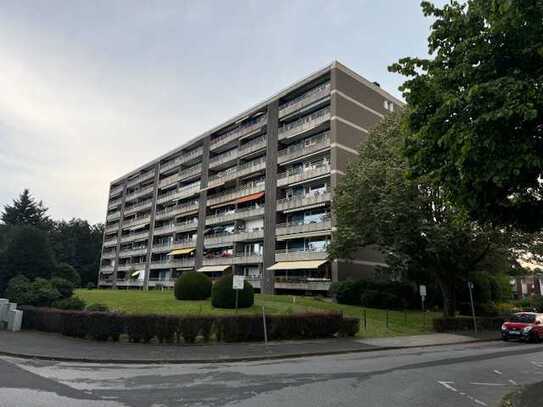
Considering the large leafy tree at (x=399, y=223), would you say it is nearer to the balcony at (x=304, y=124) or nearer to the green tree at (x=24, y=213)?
the balcony at (x=304, y=124)

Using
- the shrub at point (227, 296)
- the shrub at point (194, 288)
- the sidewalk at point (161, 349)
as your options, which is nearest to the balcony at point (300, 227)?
the shrub at point (194, 288)

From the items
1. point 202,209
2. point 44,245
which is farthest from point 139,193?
point 44,245

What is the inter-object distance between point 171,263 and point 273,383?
55.0m

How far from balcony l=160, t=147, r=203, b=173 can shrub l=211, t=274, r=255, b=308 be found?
40715mm

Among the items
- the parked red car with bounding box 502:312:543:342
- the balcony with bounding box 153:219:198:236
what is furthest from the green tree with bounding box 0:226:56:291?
the balcony with bounding box 153:219:198:236

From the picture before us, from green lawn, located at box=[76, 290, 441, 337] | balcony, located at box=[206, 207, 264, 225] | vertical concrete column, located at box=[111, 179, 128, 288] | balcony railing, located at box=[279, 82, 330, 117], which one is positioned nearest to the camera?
green lawn, located at box=[76, 290, 441, 337]

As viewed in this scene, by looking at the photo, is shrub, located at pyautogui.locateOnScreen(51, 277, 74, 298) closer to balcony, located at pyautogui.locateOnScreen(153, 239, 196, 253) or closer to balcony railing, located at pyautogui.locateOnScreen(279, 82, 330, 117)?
balcony railing, located at pyautogui.locateOnScreen(279, 82, 330, 117)

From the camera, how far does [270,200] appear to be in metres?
46.3

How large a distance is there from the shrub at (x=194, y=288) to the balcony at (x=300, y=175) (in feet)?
56.7

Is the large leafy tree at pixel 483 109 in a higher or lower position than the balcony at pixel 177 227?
lower

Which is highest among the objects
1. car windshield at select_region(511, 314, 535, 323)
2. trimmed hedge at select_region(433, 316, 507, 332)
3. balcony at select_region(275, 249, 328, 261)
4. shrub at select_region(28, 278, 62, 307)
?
balcony at select_region(275, 249, 328, 261)

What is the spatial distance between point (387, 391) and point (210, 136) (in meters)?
55.3

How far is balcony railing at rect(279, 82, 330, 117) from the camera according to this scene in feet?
141

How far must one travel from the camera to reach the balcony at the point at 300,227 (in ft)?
129
